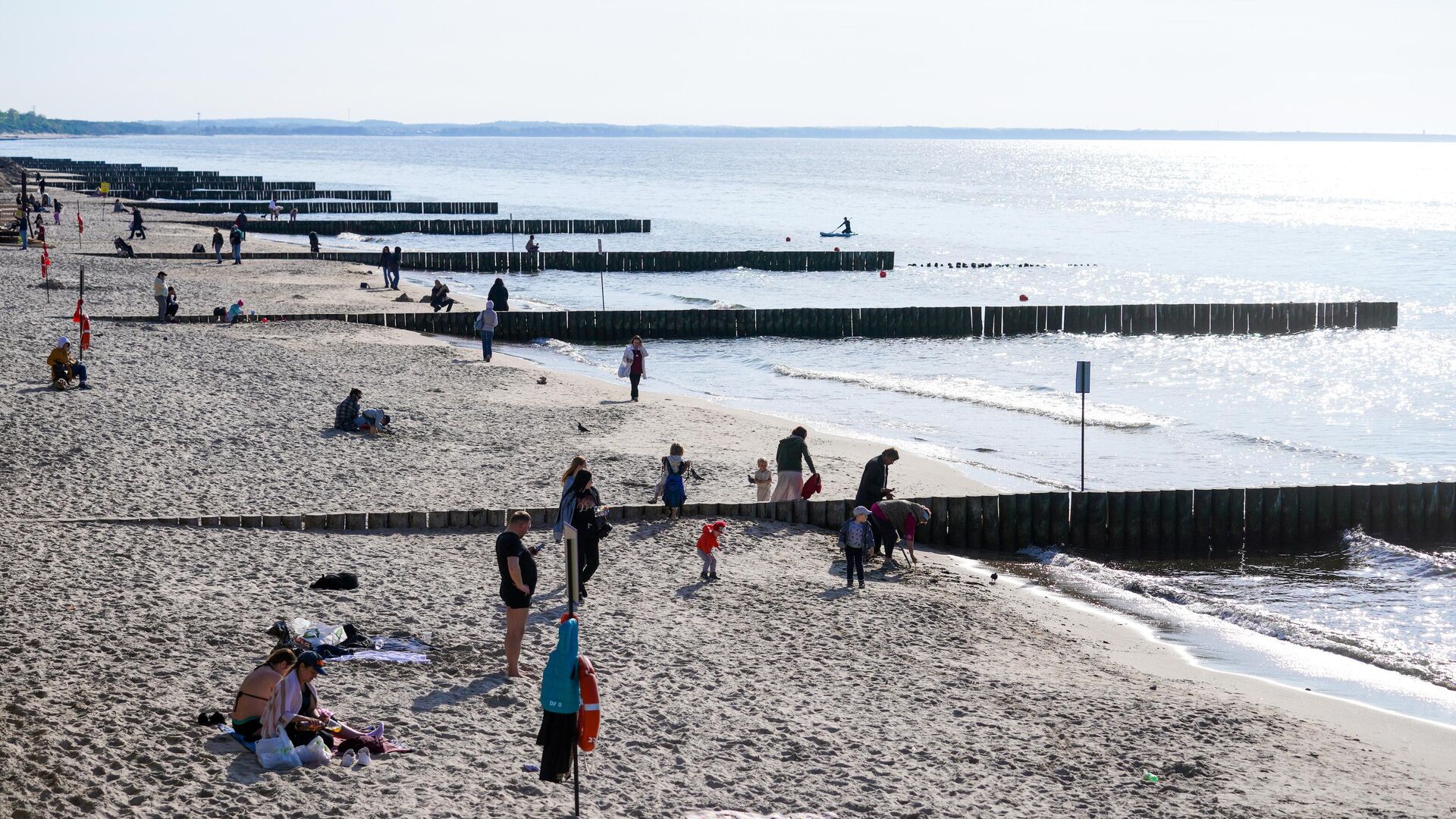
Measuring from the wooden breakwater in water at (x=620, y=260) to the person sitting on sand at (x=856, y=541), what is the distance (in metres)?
46.7

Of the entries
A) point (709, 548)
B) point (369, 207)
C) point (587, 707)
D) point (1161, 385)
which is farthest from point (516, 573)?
point (369, 207)

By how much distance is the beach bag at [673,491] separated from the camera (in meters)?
17.6

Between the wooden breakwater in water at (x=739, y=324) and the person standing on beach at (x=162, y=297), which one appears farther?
the wooden breakwater in water at (x=739, y=324)

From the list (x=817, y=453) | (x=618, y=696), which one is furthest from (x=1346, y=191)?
(x=618, y=696)

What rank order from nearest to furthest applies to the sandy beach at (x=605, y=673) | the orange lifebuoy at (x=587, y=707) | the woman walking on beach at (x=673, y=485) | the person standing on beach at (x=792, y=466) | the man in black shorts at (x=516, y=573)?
1. the orange lifebuoy at (x=587, y=707)
2. the sandy beach at (x=605, y=673)
3. the man in black shorts at (x=516, y=573)
4. the woman walking on beach at (x=673, y=485)
5. the person standing on beach at (x=792, y=466)

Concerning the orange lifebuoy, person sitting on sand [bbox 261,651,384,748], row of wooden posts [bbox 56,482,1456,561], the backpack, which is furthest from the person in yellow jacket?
the orange lifebuoy

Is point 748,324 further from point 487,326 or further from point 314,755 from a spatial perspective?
point 314,755

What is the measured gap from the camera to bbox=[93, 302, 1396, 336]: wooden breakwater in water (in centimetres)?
4100

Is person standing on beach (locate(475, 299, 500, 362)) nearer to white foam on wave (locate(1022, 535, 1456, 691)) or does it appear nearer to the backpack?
the backpack

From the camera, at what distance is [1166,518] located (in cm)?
1964

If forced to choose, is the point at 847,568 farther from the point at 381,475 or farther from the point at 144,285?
the point at 144,285

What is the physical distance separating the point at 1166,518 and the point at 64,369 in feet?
62.8

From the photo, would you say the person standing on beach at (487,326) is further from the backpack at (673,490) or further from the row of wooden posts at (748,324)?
the backpack at (673,490)

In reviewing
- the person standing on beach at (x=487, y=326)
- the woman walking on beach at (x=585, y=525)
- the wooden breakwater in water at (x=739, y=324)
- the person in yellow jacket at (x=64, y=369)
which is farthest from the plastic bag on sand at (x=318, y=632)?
the wooden breakwater in water at (x=739, y=324)
